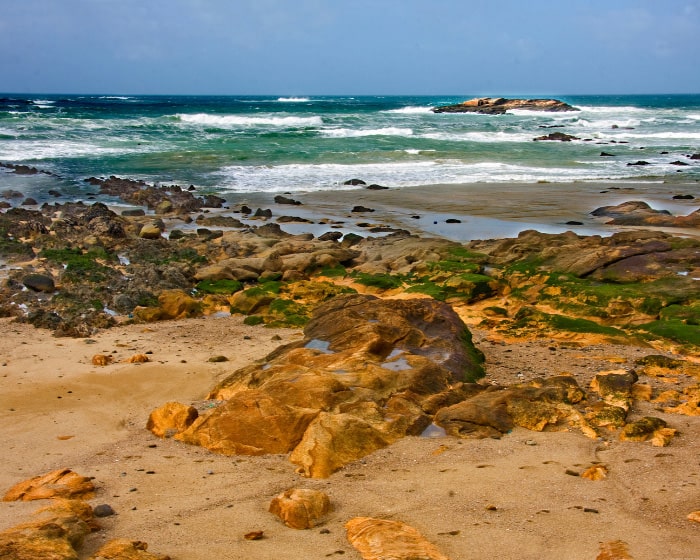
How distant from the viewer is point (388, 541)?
183 inches

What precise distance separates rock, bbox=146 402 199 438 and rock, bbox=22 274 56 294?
7.32 meters

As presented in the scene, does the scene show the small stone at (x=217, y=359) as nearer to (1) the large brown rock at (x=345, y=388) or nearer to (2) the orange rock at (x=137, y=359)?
(2) the orange rock at (x=137, y=359)

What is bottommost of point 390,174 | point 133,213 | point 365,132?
point 133,213

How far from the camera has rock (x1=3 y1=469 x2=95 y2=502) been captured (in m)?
5.62

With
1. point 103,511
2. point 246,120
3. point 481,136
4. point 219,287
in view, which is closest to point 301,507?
point 103,511

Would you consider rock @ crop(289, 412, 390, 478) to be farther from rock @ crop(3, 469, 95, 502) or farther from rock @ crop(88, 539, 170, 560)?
rock @ crop(88, 539, 170, 560)

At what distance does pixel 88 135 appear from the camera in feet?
161

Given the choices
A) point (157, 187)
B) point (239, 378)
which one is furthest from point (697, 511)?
point (157, 187)

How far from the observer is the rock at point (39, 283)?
1370 cm

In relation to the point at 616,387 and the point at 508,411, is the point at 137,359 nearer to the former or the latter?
the point at 508,411

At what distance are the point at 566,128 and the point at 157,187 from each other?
49.1 meters

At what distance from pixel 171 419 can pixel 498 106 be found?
93.5 meters

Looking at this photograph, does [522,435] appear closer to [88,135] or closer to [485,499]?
[485,499]

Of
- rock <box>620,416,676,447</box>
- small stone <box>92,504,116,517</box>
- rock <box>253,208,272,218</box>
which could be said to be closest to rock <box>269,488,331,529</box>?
small stone <box>92,504,116,517</box>
